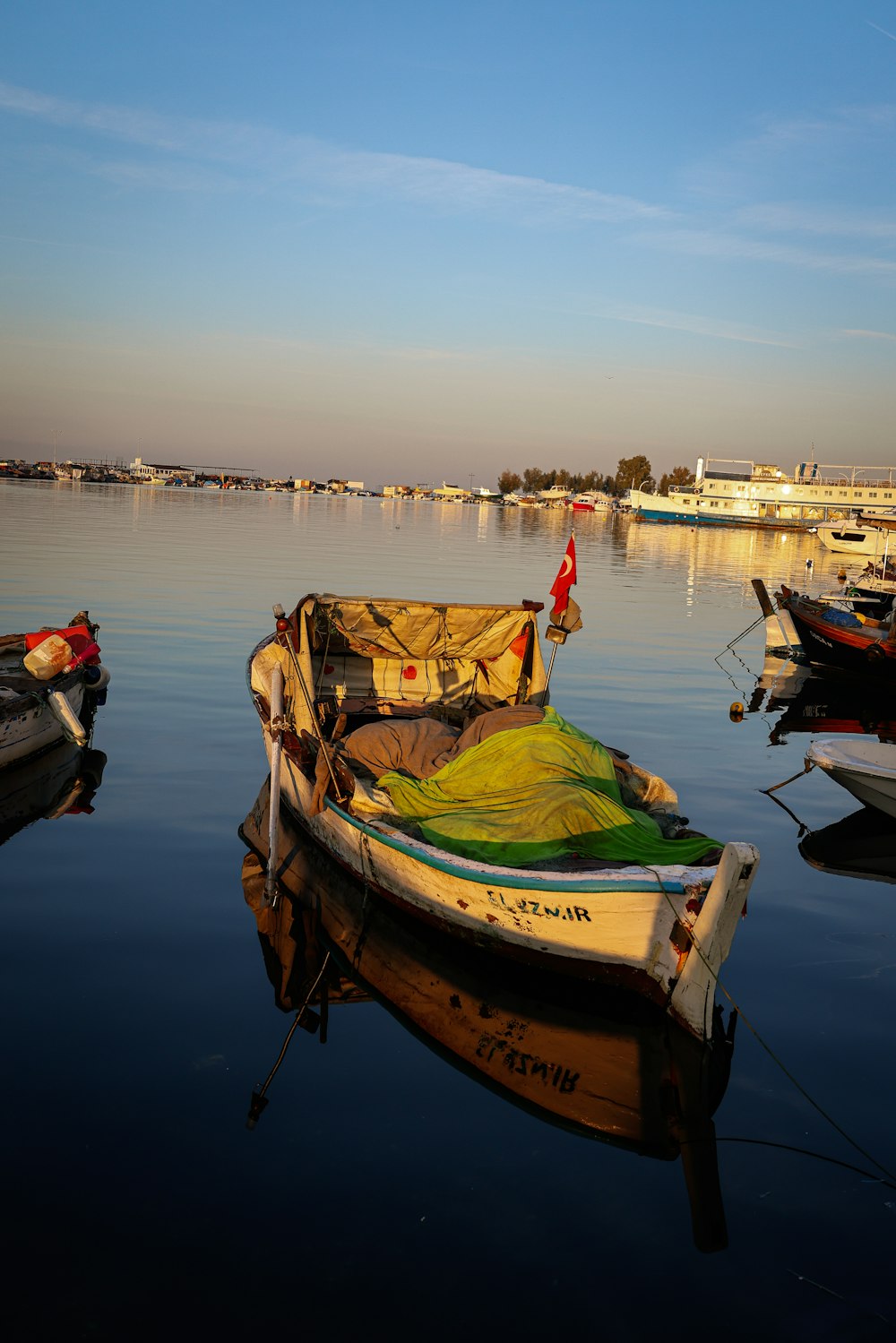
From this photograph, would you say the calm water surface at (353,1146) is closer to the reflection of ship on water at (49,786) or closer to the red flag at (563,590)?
the reflection of ship on water at (49,786)

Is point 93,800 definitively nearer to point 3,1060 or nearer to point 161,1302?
point 3,1060

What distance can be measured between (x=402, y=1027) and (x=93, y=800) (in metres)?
7.91

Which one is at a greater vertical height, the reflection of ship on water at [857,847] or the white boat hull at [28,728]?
the white boat hull at [28,728]

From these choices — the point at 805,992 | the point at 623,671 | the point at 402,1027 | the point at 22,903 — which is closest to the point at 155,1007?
the point at 402,1027

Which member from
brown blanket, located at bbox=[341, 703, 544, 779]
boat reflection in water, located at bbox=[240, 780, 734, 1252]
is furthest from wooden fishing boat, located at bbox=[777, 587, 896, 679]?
boat reflection in water, located at bbox=[240, 780, 734, 1252]

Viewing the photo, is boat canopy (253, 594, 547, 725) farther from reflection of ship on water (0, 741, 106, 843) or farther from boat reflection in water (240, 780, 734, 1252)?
boat reflection in water (240, 780, 734, 1252)

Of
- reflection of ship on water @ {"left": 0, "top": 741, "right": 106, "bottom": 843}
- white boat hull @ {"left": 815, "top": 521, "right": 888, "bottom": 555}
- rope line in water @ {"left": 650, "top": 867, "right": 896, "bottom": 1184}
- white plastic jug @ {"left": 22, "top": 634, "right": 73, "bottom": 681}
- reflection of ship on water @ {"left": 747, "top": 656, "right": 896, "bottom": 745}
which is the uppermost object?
white boat hull @ {"left": 815, "top": 521, "right": 888, "bottom": 555}

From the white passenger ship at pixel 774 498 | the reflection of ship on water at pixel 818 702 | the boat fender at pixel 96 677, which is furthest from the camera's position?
the white passenger ship at pixel 774 498

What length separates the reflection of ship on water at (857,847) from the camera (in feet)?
46.2

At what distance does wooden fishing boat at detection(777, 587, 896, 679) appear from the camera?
2970 cm

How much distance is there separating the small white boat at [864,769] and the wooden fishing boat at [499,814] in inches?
147

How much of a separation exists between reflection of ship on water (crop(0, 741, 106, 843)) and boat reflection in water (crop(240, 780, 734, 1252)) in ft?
13.9

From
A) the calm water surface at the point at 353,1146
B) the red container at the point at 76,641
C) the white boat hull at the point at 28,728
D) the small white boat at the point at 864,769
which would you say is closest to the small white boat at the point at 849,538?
the small white boat at the point at 864,769

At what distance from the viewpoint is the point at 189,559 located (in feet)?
176
